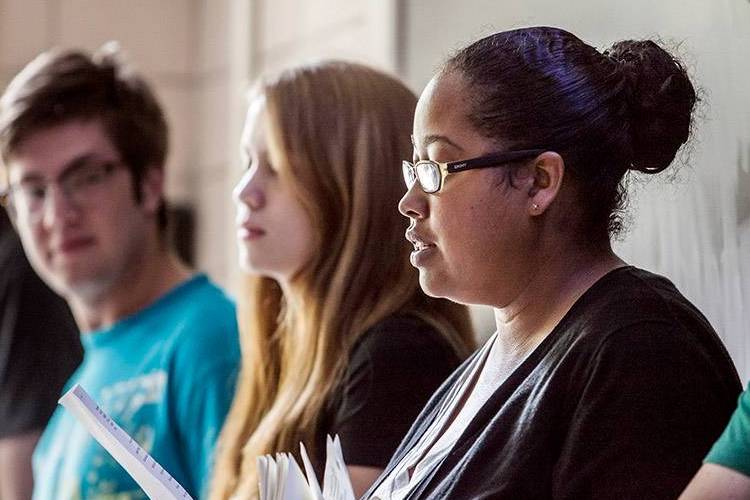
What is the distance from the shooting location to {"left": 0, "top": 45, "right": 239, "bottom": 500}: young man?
1.81 m

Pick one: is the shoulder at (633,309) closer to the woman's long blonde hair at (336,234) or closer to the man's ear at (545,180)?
the man's ear at (545,180)

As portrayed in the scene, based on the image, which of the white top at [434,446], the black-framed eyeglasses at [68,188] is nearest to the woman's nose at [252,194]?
the white top at [434,446]

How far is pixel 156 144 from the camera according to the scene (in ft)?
7.10

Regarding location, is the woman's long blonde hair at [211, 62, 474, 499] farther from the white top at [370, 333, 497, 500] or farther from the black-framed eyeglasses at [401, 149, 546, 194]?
the black-framed eyeglasses at [401, 149, 546, 194]

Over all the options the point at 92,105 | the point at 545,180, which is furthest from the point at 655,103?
the point at 92,105

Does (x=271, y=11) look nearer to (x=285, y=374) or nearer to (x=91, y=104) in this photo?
(x=91, y=104)

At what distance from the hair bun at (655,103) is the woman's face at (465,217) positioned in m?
0.12

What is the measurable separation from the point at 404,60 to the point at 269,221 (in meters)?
0.71

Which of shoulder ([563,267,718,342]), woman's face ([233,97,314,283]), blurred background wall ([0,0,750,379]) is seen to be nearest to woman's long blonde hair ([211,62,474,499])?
woman's face ([233,97,314,283])

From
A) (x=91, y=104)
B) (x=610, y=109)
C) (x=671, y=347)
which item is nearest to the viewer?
(x=671, y=347)

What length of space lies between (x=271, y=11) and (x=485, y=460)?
2.34 metres

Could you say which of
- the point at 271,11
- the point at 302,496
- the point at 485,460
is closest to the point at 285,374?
the point at 302,496

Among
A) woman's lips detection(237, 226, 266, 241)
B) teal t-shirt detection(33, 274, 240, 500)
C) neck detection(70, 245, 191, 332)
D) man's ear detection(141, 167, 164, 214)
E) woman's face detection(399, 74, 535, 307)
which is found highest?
woman's face detection(399, 74, 535, 307)

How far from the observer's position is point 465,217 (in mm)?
1062
